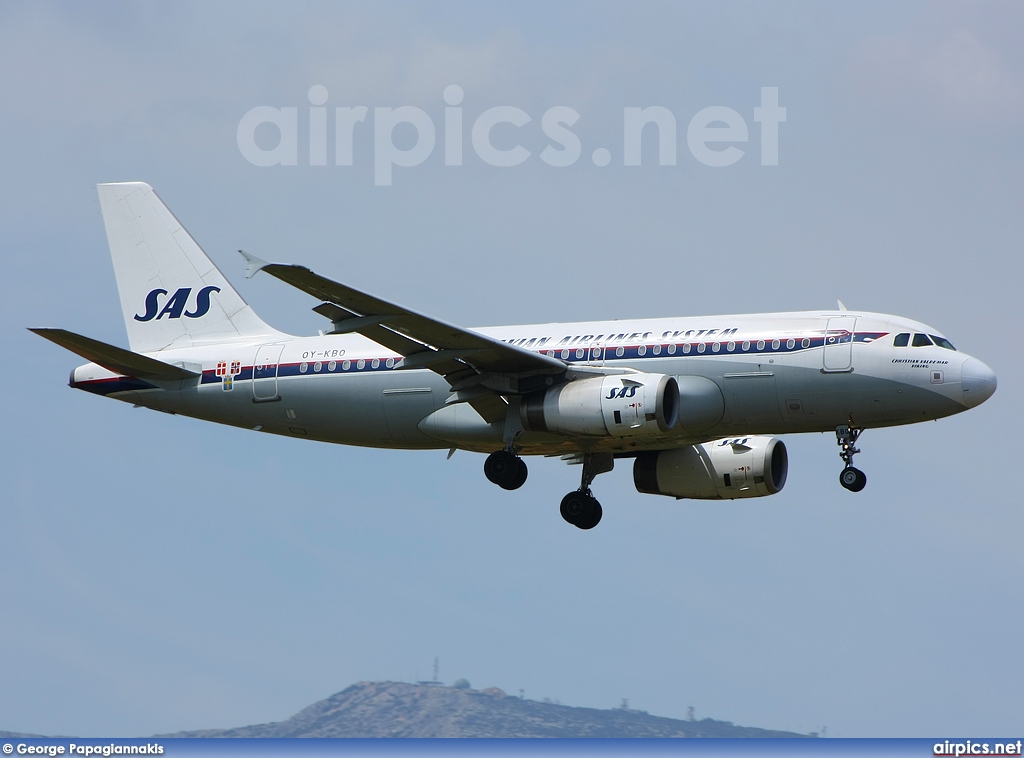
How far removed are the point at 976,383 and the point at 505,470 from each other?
12390 mm

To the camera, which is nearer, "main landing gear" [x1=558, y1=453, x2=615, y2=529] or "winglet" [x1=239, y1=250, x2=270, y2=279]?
"winglet" [x1=239, y1=250, x2=270, y2=279]

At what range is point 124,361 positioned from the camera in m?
40.6

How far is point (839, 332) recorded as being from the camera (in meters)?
35.9

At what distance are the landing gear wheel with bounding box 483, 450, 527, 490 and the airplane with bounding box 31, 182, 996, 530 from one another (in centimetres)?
5

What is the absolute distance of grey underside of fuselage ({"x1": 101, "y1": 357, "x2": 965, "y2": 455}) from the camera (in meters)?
35.5

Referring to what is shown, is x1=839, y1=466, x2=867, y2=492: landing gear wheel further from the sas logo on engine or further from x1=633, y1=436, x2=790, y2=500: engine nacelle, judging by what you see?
the sas logo on engine

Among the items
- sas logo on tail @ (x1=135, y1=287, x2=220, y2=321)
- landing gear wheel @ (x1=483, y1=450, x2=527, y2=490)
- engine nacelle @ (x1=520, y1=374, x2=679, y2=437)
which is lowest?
landing gear wheel @ (x1=483, y1=450, x2=527, y2=490)

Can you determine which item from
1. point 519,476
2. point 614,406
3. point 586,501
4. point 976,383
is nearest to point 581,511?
point 586,501

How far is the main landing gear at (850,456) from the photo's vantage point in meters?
36.4

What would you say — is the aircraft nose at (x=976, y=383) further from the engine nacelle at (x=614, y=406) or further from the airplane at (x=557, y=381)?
the engine nacelle at (x=614, y=406)

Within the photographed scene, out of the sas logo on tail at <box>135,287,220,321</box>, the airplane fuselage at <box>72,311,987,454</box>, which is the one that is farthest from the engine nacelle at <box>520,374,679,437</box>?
the sas logo on tail at <box>135,287,220,321</box>

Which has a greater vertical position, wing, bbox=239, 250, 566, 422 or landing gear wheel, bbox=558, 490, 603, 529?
wing, bbox=239, 250, 566, 422

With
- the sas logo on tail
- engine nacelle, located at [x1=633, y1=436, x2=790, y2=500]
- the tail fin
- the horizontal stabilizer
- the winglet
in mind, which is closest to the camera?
the winglet

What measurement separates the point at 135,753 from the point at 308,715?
518 ft
